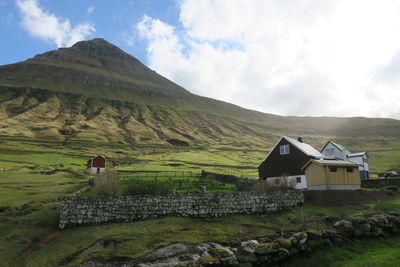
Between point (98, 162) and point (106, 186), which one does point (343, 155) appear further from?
point (98, 162)

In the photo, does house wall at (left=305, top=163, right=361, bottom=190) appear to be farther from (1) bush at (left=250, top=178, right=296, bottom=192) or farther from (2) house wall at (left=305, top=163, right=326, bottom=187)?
(1) bush at (left=250, top=178, right=296, bottom=192)

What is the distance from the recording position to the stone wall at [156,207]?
2598 cm

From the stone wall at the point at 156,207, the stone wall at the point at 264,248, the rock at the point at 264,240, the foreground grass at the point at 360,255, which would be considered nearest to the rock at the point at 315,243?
the stone wall at the point at 264,248

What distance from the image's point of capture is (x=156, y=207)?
88.4 feet

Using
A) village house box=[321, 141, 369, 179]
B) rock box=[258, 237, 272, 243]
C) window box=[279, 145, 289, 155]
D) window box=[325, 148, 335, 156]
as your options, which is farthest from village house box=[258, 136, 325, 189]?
rock box=[258, 237, 272, 243]

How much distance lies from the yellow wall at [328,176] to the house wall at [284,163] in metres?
4.03

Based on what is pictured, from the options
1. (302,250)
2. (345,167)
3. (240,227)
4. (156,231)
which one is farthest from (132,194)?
(345,167)

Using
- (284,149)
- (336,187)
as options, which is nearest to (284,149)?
(284,149)

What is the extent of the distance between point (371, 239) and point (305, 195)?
13254mm

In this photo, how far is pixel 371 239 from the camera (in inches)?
782

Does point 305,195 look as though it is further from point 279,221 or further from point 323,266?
point 323,266

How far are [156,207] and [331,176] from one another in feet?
72.0

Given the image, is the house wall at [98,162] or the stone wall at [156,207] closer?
the stone wall at [156,207]

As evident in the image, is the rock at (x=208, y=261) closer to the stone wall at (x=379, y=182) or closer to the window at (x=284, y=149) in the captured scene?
the window at (x=284, y=149)
